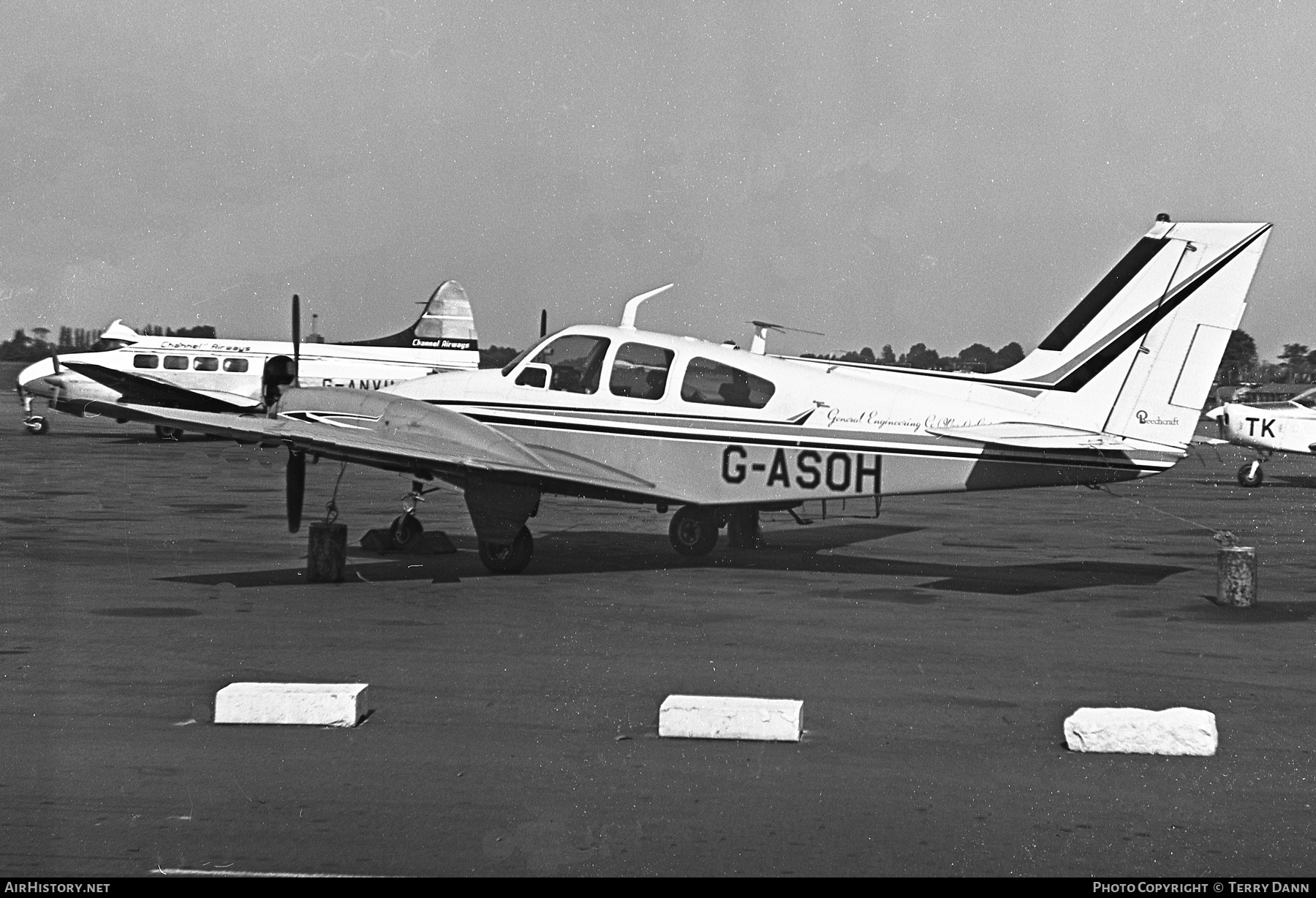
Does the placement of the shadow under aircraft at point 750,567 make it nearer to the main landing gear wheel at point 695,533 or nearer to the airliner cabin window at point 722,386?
the main landing gear wheel at point 695,533

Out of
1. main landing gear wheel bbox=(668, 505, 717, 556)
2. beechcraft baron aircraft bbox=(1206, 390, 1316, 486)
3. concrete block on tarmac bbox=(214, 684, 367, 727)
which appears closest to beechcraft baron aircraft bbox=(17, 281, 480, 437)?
beechcraft baron aircraft bbox=(1206, 390, 1316, 486)

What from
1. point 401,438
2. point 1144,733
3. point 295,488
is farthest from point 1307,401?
point 1144,733

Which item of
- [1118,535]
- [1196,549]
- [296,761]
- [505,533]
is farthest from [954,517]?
[296,761]

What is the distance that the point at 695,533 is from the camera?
17.8 metres

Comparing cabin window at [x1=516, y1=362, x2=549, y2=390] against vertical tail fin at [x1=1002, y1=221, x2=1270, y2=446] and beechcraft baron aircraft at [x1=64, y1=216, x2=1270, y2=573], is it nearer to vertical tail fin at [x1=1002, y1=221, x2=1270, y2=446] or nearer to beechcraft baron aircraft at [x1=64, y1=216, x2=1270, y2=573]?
beechcraft baron aircraft at [x1=64, y1=216, x2=1270, y2=573]

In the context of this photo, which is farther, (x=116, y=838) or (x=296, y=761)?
(x=296, y=761)

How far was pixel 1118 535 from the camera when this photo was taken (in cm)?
2188

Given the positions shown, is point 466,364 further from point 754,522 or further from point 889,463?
point 889,463

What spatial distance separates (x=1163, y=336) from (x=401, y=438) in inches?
341

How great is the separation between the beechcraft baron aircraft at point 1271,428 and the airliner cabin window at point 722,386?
20.5 meters

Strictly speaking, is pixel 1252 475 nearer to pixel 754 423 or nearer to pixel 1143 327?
pixel 1143 327

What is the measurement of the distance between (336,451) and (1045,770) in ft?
30.1

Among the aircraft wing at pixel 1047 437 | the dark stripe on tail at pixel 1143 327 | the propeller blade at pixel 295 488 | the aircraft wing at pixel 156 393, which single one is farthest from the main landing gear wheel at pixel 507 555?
the aircraft wing at pixel 156 393

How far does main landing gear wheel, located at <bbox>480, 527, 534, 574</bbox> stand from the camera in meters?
15.8
